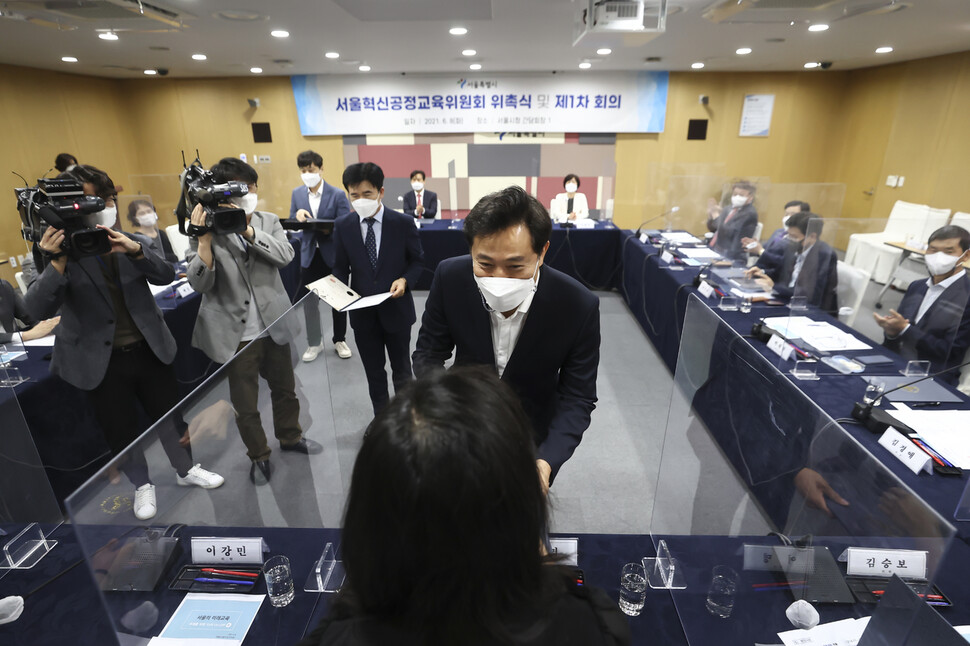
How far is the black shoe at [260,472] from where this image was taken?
4.52 feet

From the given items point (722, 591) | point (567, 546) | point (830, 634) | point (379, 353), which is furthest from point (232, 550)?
point (379, 353)

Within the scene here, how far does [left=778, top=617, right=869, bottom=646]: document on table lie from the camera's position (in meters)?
0.88

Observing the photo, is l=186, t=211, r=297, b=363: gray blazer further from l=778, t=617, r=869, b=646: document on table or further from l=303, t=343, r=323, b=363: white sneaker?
l=778, t=617, r=869, b=646: document on table

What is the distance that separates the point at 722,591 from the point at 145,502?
121cm

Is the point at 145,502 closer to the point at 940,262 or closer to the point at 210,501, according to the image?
the point at 210,501

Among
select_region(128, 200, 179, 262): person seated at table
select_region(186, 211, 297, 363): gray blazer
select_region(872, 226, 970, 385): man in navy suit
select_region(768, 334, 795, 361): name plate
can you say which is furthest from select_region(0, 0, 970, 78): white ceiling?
select_region(768, 334, 795, 361): name plate

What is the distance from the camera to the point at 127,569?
0.91 metres

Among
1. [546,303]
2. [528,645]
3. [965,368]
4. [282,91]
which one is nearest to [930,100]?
[965,368]

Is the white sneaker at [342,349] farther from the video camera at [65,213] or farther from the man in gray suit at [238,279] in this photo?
the video camera at [65,213]

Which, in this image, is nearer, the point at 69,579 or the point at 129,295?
the point at 69,579

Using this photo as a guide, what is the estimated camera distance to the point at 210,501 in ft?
3.67

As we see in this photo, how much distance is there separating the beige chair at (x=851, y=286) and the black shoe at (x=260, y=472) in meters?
3.16

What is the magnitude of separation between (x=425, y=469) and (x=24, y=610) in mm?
1177

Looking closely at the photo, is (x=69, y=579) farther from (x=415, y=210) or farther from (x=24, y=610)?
(x=415, y=210)
